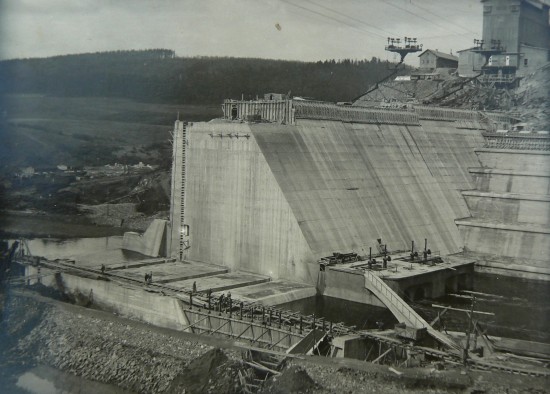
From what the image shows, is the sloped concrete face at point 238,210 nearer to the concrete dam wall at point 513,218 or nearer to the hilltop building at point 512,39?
the concrete dam wall at point 513,218

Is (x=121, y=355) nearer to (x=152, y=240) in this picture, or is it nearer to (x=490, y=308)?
(x=152, y=240)

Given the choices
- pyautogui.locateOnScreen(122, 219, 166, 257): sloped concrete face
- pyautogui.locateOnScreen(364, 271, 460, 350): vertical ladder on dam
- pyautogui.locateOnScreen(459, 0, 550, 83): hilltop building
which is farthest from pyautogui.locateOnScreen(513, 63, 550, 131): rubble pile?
pyautogui.locateOnScreen(122, 219, 166, 257): sloped concrete face

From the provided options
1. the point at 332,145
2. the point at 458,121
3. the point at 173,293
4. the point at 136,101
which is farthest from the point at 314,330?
the point at 136,101

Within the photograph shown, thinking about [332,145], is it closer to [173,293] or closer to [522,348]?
[173,293]

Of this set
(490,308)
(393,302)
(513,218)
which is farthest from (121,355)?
(513,218)

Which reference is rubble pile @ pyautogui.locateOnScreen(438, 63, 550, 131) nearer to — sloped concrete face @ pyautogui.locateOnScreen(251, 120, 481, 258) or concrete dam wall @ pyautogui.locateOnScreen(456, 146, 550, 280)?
sloped concrete face @ pyautogui.locateOnScreen(251, 120, 481, 258)
